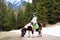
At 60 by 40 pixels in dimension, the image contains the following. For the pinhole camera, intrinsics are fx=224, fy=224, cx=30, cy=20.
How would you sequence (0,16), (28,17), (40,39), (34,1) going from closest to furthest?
(40,39) < (0,16) < (28,17) < (34,1)

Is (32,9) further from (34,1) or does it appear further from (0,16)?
(0,16)

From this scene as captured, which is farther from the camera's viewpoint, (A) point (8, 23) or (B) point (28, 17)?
(B) point (28, 17)

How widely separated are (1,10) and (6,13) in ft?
2.11

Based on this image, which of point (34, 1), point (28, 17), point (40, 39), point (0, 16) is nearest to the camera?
point (40, 39)

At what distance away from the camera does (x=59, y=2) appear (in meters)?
23.7

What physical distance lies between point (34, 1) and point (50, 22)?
350 cm

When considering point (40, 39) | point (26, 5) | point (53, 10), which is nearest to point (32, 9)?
point (26, 5)

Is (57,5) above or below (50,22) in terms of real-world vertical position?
above

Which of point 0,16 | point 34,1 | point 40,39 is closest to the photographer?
point 40,39

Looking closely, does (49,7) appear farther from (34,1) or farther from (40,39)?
(40,39)

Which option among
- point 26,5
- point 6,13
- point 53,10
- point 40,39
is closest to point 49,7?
point 53,10

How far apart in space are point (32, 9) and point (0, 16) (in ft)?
13.7

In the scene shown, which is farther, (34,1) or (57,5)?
(34,1)

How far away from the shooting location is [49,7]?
2398 cm
